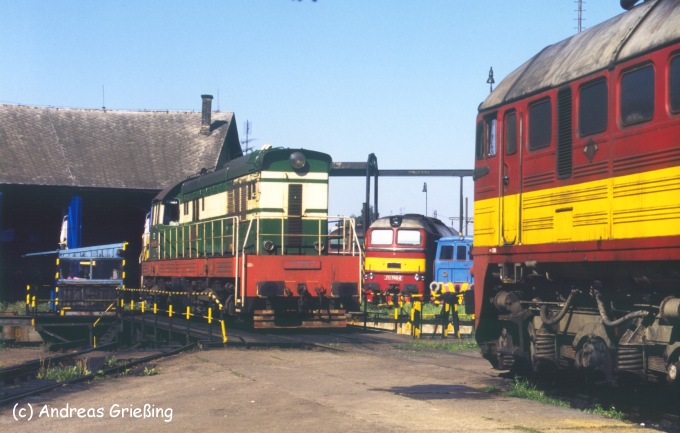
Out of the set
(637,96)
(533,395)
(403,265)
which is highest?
(637,96)

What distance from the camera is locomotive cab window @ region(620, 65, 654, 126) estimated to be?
9.70 metres

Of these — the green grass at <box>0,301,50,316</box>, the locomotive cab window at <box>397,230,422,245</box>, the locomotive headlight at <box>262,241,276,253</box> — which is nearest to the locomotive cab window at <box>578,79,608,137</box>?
the locomotive headlight at <box>262,241,276,253</box>

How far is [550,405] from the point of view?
10.9m

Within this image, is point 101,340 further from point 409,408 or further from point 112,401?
point 409,408

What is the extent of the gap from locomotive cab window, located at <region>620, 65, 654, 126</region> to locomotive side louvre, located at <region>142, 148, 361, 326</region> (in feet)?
39.8

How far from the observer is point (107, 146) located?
44.8 m

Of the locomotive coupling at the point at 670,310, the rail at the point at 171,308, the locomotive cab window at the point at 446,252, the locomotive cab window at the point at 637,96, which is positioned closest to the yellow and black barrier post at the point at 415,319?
the rail at the point at 171,308

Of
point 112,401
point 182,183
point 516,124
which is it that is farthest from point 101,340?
point 516,124

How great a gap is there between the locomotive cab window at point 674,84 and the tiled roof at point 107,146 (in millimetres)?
34583

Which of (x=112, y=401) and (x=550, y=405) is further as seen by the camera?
(x=112, y=401)

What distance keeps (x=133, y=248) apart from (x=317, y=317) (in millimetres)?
23794

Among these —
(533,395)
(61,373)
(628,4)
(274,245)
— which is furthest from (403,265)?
(628,4)

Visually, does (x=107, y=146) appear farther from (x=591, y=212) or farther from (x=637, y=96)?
(x=637, y=96)

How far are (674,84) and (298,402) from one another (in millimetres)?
5572
